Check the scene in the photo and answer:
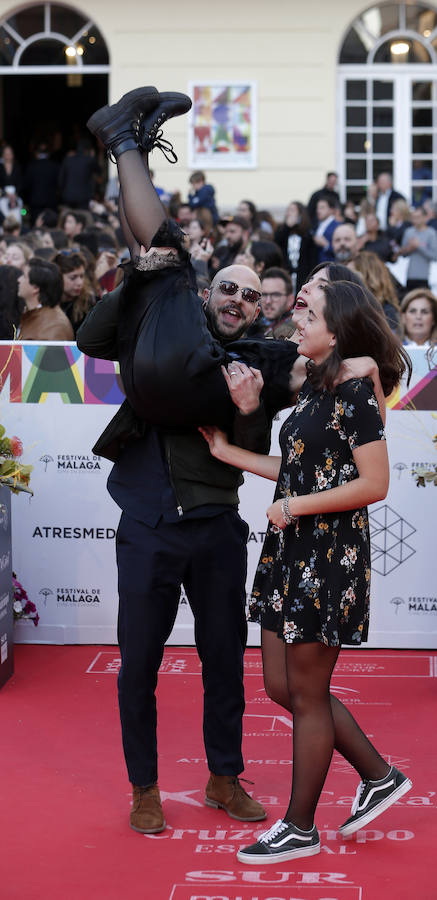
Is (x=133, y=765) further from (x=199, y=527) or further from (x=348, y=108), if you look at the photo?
(x=348, y=108)

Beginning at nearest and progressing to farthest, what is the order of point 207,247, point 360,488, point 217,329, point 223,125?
point 360,488 < point 217,329 < point 207,247 < point 223,125

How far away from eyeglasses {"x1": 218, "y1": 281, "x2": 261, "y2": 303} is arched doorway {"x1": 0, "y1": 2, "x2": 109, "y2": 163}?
1455 centimetres

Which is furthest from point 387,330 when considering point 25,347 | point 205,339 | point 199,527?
point 25,347

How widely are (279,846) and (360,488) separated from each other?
41.5 inches

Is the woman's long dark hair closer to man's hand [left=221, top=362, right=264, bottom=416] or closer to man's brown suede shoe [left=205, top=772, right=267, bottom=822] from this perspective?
man's hand [left=221, top=362, right=264, bottom=416]

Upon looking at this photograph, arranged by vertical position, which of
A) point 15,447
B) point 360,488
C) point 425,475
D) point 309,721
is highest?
point 360,488

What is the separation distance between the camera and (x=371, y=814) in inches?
147

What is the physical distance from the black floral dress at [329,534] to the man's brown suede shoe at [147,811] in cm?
72

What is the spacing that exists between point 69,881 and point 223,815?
651 millimetres

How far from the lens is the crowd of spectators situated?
291 inches

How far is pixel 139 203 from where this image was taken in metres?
3.79

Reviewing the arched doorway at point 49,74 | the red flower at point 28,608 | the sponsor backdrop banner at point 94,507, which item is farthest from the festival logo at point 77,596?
the arched doorway at point 49,74

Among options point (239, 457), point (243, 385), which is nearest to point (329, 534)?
point (239, 457)

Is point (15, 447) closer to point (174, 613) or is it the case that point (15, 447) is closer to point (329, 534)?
point (174, 613)
